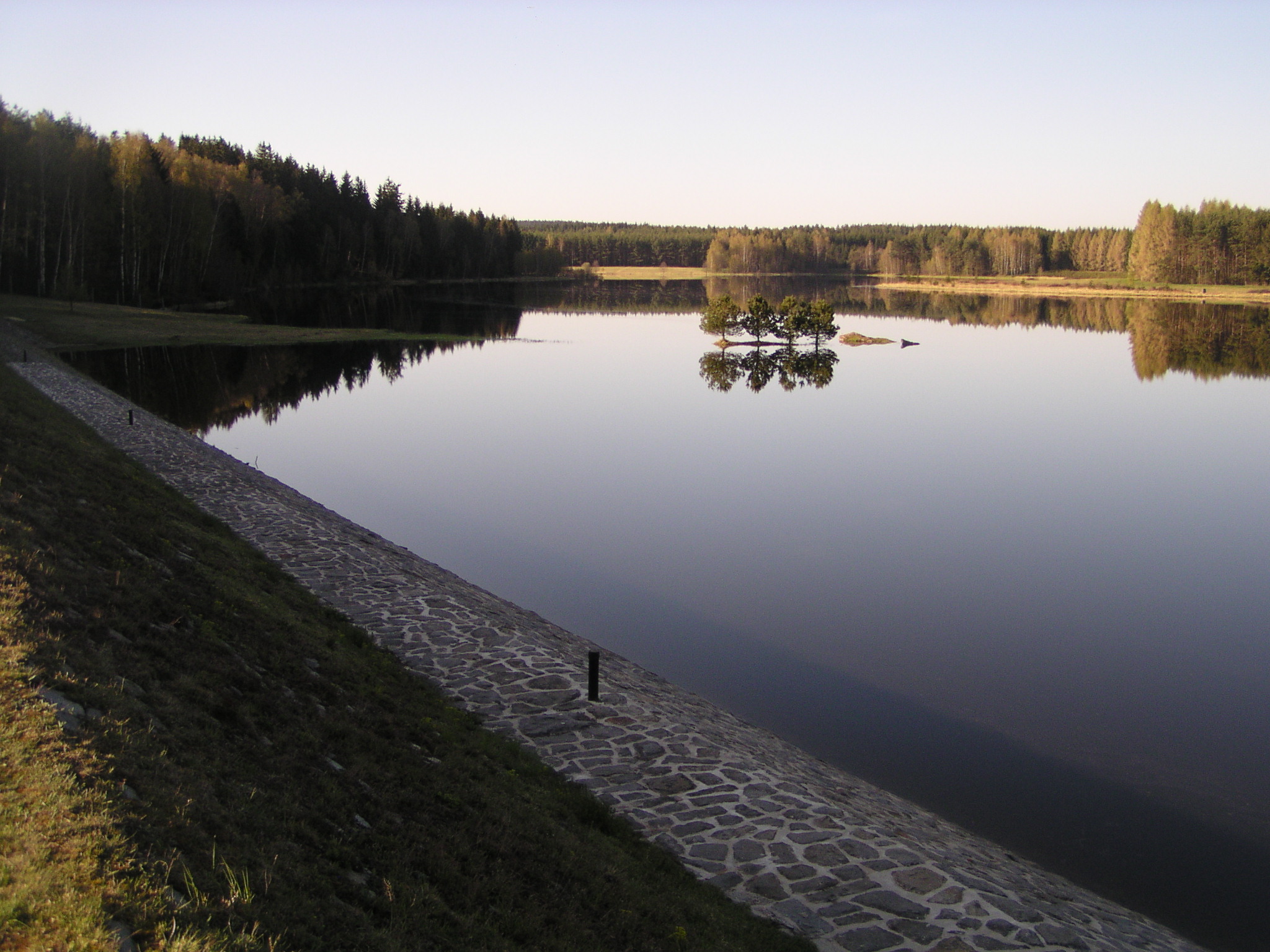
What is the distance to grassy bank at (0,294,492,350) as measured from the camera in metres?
57.8

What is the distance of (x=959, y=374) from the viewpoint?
6400cm

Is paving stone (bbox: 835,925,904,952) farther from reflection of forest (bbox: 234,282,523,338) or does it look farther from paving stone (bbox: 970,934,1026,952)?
reflection of forest (bbox: 234,282,523,338)

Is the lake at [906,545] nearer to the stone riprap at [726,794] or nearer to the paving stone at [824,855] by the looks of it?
the stone riprap at [726,794]

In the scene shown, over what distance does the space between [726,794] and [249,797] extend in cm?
578

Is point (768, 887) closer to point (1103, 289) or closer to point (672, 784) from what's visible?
point (672, 784)

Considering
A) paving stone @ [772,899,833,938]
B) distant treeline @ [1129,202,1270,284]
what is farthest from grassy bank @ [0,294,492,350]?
distant treeline @ [1129,202,1270,284]

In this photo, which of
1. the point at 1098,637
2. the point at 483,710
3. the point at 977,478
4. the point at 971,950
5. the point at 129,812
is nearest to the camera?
the point at 129,812

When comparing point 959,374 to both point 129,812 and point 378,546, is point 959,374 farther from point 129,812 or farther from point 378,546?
point 129,812

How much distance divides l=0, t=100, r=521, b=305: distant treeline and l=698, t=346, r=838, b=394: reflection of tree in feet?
156

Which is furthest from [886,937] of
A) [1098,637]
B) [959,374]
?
[959,374]

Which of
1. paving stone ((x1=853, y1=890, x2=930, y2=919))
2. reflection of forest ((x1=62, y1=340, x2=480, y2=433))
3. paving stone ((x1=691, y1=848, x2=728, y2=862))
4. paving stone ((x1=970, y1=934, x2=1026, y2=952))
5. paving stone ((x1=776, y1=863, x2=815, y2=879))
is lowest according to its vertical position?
paving stone ((x1=970, y1=934, x2=1026, y2=952))

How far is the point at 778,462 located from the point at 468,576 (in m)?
16.9

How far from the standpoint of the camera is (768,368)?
6938cm

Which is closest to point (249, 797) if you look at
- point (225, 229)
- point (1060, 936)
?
point (1060, 936)
